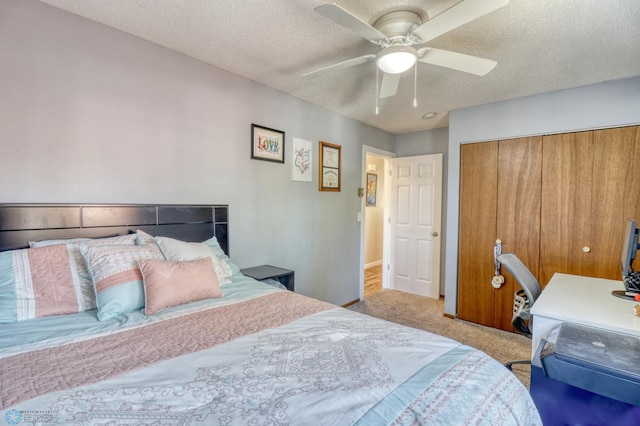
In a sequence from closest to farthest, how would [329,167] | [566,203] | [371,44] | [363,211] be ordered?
[371,44] < [566,203] < [329,167] < [363,211]

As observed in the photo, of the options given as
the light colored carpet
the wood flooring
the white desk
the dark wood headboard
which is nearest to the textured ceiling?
the dark wood headboard

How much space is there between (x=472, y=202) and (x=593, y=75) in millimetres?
1447

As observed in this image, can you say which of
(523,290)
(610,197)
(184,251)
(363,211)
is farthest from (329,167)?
(610,197)

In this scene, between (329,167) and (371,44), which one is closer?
(371,44)

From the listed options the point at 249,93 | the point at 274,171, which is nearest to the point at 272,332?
the point at 274,171

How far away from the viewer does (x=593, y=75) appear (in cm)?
249

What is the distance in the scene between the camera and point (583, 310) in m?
1.54

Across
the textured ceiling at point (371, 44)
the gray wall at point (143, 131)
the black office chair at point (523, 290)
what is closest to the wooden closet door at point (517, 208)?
the textured ceiling at point (371, 44)

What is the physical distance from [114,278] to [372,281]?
4.20m

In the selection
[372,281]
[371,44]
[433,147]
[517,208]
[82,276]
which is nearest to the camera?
[82,276]

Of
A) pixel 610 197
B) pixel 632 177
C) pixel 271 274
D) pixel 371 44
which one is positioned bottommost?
pixel 271 274

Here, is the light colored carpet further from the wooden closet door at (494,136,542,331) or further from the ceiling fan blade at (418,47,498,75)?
the ceiling fan blade at (418,47,498,75)

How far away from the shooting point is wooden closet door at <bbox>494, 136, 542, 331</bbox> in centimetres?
298

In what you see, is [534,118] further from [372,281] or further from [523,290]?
[372,281]
